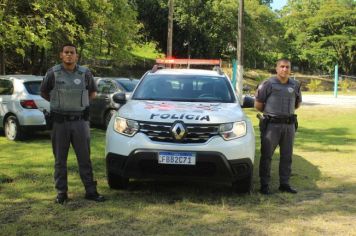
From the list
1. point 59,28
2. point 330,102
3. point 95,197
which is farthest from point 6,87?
point 330,102

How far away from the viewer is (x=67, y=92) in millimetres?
5652

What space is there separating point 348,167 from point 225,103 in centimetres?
299

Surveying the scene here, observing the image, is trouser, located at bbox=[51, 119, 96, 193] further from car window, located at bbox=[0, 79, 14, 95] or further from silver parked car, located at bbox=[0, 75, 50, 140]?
car window, located at bbox=[0, 79, 14, 95]

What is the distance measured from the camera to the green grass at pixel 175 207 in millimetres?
4926

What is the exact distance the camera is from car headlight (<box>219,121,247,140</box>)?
19.1 feet

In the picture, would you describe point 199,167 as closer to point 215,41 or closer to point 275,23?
point 215,41

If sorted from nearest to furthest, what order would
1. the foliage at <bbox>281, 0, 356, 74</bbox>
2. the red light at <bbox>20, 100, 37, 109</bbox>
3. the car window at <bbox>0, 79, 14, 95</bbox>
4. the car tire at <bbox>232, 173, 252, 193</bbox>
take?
1. the car tire at <bbox>232, 173, 252, 193</bbox>
2. the red light at <bbox>20, 100, 37, 109</bbox>
3. the car window at <bbox>0, 79, 14, 95</bbox>
4. the foliage at <bbox>281, 0, 356, 74</bbox>

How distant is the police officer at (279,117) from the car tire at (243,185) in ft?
1.04

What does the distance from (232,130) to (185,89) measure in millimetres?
1341

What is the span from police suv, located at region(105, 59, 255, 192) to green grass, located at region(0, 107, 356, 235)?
1.12 ft

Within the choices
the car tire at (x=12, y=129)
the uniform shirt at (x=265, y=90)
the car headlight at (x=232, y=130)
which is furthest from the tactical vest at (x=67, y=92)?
the car tire at (x=12, y=129)

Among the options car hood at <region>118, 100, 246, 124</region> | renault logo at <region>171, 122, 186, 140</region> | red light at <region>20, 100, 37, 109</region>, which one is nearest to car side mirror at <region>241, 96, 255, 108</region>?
car hood at <region>118, 100, 246, 124</region>

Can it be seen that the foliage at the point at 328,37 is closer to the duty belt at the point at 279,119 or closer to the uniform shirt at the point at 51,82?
the duty belt at the point at 279,119

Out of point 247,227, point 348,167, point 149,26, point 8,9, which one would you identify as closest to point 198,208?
point 247,227
